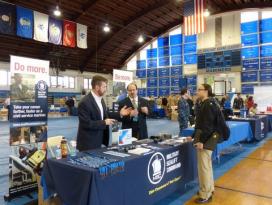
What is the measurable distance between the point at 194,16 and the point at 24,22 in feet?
24.3

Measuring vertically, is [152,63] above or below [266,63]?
above

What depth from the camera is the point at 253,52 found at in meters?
15.0

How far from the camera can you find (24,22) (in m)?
11.0

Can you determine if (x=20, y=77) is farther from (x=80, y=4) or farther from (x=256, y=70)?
(x=256, y=70)

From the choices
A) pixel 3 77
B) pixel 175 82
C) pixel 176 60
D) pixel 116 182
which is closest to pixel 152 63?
pixel 176 60

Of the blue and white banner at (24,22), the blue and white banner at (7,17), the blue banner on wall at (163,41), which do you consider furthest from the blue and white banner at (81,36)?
the blue banner on wall at (163,41)

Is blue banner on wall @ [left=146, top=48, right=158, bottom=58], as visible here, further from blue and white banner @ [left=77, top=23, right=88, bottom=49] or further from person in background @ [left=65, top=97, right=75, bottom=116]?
blue and white banner @ [left=77, top=23, right=88, bottom=49]

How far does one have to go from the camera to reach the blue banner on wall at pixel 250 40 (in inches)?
587

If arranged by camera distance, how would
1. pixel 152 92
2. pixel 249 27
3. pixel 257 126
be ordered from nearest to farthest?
pixel 257 126 < pixel 249 27 < pixel 152 92

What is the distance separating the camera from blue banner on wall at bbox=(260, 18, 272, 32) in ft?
47.1

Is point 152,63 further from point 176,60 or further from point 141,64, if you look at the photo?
point 176,60

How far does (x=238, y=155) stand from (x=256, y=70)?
419 inches

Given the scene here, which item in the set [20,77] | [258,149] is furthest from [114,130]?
[258,149]

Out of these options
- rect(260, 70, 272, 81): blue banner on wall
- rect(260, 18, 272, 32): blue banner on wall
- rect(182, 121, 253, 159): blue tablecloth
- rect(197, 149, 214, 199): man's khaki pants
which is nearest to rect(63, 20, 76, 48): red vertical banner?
rect(182, 121, 253, 159): blue tablecloth
